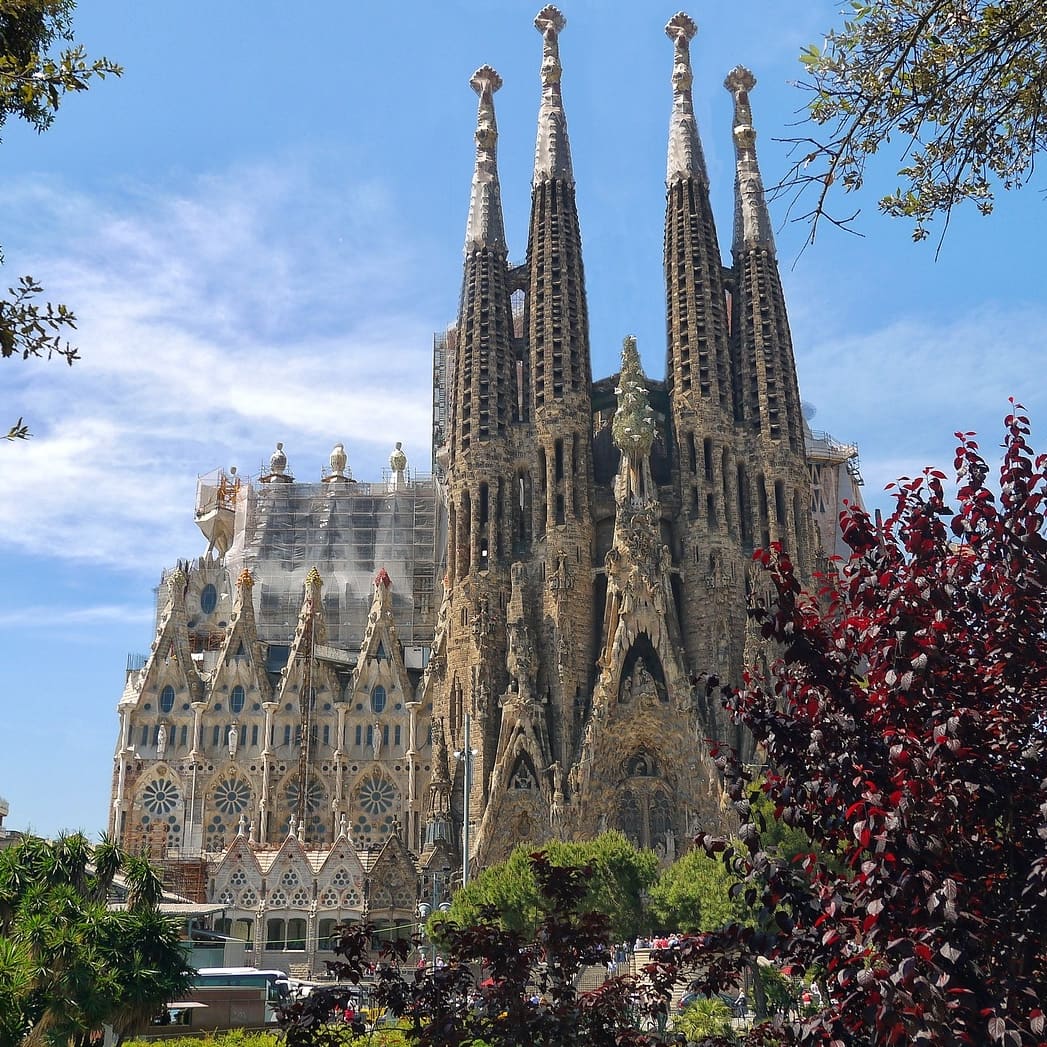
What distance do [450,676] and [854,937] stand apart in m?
47.8

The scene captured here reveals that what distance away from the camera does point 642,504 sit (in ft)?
179

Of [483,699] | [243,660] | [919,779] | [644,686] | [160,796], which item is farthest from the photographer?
[243,660]

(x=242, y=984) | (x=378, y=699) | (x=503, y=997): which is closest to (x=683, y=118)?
(x=378, y=699)

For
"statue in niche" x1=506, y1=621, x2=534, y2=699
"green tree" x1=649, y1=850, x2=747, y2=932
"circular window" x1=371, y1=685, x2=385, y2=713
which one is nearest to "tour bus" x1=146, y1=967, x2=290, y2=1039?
"green tree" x1=649, y1=850, x2=747, y2=932

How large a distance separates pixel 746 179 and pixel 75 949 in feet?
179

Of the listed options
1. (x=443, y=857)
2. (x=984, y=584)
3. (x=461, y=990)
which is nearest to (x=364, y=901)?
(x=443, y=857)

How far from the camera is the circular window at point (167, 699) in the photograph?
58.8 m

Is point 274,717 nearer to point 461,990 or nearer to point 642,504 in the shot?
point 642,504

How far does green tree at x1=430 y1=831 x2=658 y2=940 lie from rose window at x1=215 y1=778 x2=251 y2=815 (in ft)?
62.4

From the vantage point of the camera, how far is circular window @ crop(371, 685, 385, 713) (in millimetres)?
59562

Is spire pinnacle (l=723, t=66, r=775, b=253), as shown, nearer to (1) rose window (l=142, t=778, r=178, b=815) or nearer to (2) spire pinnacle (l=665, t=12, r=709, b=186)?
(2) spire pinnacle (l=665, t=12, r=709, b=186)

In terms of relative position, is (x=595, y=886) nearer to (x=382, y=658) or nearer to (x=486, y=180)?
(x=382, y=658)

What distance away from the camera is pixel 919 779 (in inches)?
311

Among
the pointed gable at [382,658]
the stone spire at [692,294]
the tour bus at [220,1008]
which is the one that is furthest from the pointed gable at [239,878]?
the stone spire at [692,294]
